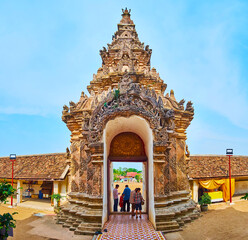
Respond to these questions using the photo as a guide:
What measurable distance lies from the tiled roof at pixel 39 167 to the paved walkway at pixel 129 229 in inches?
353

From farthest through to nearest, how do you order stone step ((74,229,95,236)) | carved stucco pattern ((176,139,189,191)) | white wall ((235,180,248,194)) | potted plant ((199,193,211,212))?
white wall ((235,180,248,194)), potted plant ((199,193,211,212)), carved stucco pattern ((176,139,189,191)), stone step ((74,229,95,236))

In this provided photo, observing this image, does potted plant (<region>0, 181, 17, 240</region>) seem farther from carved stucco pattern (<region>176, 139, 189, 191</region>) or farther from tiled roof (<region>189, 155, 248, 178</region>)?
tiled roof (<region>189, 155, 248, 178</region>)

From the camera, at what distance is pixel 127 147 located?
11453 mm


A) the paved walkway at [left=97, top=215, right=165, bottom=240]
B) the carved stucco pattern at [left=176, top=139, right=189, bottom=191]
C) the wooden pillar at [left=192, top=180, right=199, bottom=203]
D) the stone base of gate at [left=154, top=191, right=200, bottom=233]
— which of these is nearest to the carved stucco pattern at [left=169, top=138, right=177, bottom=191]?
the stone base of gate at [left=154, top=191, right=200, bottom=233]

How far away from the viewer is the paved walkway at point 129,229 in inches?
314

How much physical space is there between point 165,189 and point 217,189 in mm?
14145

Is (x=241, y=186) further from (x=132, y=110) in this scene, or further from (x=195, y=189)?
(x=132, y=110)

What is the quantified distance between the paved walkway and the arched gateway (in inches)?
16.0

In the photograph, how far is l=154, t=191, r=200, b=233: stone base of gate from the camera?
28.6 ft

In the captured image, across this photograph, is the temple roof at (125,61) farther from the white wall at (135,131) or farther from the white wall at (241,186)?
the white wall at (241,186)

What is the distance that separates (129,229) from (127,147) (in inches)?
160

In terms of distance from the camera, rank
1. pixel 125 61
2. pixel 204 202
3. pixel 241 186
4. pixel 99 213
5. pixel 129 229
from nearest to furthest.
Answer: pixel 129 229
pixel 99 213
pixel 125 61
pixel 204 202
pixel 241 186

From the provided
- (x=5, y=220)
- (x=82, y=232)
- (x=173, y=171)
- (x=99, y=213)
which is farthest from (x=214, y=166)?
(x=5, y=220)

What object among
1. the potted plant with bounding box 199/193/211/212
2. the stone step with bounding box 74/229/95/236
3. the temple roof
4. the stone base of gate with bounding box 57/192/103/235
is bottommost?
the potted plant with bounding box 199/193/211/212
